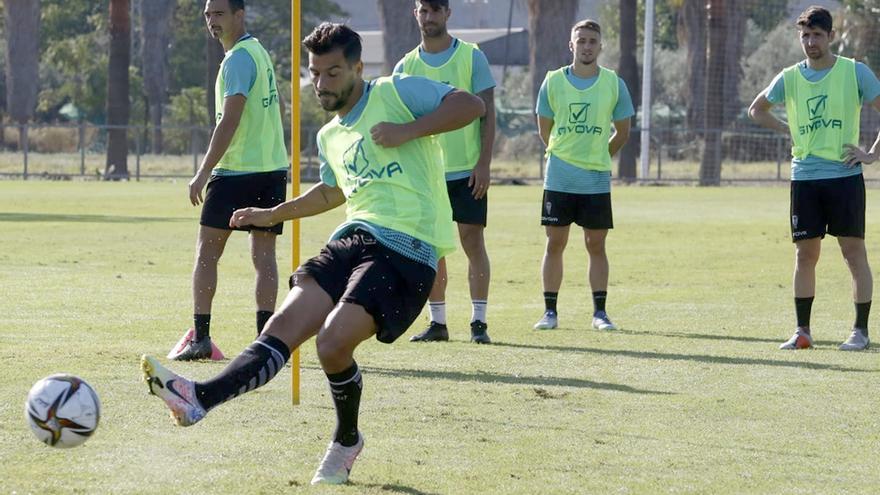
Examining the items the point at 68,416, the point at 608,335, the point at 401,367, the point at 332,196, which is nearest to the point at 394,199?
the point at 332,196

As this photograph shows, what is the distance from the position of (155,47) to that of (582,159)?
4720 centimetres

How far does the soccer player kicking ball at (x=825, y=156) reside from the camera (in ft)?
34.4

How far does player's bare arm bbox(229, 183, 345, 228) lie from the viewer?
6.49m

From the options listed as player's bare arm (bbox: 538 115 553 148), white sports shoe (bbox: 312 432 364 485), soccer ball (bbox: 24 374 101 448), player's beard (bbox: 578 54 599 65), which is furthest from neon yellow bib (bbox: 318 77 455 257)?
player's bare arm (bbox: 538 115 553 148)

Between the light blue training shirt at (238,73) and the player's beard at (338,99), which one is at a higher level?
the light blue training shirt at (238,73)

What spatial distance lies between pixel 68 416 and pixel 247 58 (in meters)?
3.97

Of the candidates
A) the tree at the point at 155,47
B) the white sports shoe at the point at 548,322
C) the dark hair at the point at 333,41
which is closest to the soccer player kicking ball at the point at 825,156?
the white sports shoe at the point at 548,322

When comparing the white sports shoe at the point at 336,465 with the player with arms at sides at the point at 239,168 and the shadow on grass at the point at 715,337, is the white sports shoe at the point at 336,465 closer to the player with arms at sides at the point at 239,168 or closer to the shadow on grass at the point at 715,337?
the player with arms at sides at the point at 239,168

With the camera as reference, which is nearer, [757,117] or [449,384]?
[449,384]

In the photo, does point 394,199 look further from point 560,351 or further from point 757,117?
point 757,117

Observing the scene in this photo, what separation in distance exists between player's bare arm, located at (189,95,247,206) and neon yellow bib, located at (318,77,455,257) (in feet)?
8.84

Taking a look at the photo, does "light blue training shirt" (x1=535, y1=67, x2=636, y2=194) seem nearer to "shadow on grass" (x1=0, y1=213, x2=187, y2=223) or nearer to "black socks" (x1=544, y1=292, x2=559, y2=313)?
"black socks" (x1=544, y1=292, x2=559, y2=313)

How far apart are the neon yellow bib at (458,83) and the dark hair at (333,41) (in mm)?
4215

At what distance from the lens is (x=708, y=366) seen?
31.2ft
